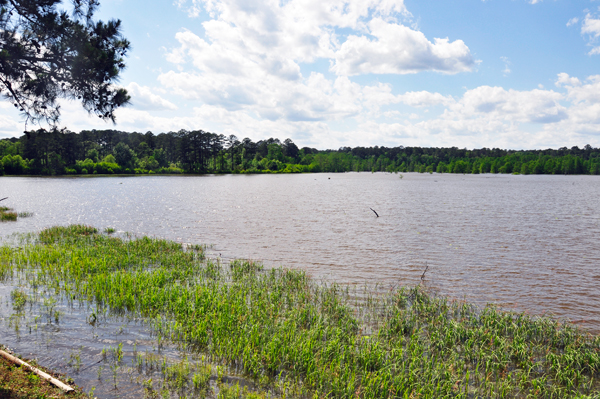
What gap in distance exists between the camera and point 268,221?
3516 cm

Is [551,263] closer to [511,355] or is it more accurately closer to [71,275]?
[511,355]

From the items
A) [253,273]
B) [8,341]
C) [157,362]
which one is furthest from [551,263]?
[8,341]

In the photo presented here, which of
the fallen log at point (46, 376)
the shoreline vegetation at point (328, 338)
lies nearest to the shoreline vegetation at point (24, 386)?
the fallen log at point (46, 376)

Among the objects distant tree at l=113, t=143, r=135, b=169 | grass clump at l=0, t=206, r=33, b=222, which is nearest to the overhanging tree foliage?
grass clump at l=0, t=206, r=33, b=222

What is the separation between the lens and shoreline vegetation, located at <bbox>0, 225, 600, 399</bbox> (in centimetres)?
780

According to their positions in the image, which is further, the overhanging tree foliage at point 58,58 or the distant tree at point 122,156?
the distant tree at point 122,156

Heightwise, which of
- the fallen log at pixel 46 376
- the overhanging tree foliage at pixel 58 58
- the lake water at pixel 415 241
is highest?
the overhanging tree foliage at pixel 58 58

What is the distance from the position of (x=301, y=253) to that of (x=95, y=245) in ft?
41.7

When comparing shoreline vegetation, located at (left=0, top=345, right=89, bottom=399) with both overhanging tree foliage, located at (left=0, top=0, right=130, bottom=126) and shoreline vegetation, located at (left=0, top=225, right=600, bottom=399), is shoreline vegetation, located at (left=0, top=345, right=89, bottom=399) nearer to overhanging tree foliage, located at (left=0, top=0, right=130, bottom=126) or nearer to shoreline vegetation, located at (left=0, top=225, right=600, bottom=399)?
shoreline vegetation, located at (left=0, top=225, right=600, bottom=399)

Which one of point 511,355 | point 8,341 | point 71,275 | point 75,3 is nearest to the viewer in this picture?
point 8,341

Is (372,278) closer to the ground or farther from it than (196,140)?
closer to the ground

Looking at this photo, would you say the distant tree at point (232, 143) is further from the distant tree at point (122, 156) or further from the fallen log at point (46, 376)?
the fallen log at point (46, 376)

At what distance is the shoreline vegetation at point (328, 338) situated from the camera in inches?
307

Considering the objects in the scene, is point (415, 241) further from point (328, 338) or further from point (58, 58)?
point (58, 58)
